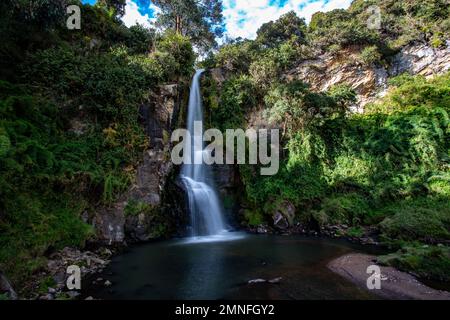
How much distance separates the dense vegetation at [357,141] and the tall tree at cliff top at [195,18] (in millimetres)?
5794

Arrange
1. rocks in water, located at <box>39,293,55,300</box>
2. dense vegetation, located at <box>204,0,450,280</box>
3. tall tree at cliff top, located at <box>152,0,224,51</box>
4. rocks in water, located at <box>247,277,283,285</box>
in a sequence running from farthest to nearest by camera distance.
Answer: tall tree at cliff top, located at <box>152,0,224,51</box>, dense vegetation, located at <box>204,0,450,280</box>, rocks in water, located at <box>247,277,283,285</box>, rocks in water, located at <box>39,293,55,300</box>

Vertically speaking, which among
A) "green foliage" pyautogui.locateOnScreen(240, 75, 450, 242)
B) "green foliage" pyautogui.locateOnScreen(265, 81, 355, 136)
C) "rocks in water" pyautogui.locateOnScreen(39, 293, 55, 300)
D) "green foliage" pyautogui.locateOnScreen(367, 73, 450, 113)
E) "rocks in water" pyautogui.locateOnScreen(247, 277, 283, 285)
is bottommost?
"rocks in water" pyautogui.locateOnScreen(247, 277, 283, 285)

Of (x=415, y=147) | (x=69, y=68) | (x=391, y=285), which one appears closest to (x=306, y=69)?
(x=415, y=147)

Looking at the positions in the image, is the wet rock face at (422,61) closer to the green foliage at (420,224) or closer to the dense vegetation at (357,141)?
the dense vegetation at (357,141)

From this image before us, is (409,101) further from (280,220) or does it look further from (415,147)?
(280,220)

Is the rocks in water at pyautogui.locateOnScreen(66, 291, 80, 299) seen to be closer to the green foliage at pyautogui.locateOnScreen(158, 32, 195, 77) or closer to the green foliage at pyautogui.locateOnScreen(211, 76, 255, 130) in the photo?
the green foliage at pyautogui.locateOnScreen(158, 32, 195, 77)

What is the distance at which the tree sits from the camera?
28297mm

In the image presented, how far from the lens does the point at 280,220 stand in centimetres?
1333

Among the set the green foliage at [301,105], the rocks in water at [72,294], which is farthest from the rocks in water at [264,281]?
the green foliage at [301,105]

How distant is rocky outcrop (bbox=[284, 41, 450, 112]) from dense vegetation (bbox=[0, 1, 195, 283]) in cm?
1253

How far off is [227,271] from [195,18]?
81.1 ft

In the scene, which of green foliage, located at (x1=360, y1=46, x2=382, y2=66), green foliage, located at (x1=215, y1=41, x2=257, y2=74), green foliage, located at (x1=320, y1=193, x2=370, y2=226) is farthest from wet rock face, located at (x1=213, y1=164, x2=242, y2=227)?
green foliage, located at (x1=360, y1=46, x2=382, y2=66)

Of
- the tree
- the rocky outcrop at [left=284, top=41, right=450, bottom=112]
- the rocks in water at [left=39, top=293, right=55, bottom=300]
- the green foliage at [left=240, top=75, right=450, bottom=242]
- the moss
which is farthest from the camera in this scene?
the tree
